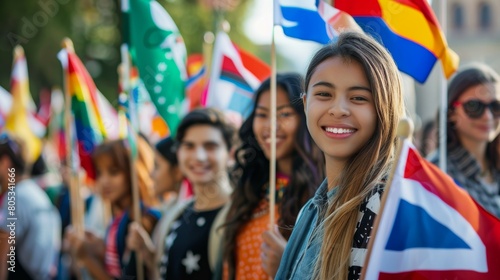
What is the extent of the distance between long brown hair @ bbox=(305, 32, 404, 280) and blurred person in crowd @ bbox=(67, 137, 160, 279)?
2979mm

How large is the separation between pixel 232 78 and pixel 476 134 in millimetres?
1759

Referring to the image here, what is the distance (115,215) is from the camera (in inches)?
229

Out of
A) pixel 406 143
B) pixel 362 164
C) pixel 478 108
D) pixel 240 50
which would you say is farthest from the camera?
pixel 240 50

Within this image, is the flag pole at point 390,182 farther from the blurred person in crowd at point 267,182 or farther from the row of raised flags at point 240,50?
the blurred person in crowd at point 267,182

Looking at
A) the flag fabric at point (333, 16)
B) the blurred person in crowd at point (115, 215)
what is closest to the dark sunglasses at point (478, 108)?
the flag fabric at point (333, 16)

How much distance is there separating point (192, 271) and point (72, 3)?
1714 cm

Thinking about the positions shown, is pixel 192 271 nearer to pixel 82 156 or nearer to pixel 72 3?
pixel 82 156

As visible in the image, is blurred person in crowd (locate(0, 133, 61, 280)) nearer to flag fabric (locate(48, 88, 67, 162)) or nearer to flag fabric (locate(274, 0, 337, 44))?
flag fabric (locate(274, 0, 337, 44))

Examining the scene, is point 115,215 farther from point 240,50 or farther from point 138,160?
point 240,50

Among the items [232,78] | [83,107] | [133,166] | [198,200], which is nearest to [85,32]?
[83,107]

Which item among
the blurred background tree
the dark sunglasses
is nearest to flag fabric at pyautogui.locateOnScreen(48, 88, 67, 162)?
the dark sunglasses

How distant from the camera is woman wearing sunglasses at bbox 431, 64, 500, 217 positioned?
4.54 meters

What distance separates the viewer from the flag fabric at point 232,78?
5.61m

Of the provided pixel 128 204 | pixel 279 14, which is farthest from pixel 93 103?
pixel 279 14
